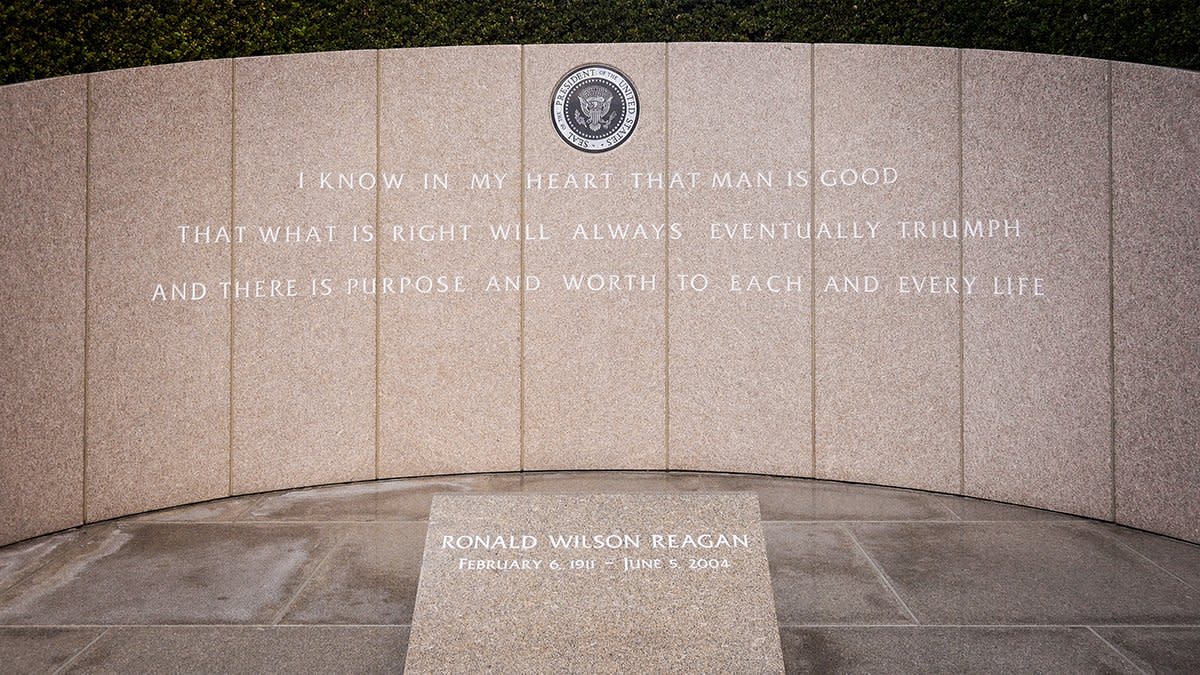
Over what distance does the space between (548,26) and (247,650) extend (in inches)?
221

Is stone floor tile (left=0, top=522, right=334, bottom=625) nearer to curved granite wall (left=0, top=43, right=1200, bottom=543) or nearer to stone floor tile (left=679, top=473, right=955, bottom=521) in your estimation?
curved granite wall (left=0, top=43, right=1200, bottom=543)

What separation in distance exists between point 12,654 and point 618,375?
4.11 m

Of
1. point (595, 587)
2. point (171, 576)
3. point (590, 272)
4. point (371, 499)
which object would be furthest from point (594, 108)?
point (595, 587)

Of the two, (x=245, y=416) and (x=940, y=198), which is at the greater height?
(x=940, y=198)

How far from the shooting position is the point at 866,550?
470 cm

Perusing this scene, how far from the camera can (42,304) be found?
5.44m

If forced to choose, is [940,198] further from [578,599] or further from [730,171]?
[578,599]

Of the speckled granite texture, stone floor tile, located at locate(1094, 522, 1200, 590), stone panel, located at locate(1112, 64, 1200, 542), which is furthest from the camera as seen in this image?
stone panel, located at locate(1112, 64, 1200, 542)

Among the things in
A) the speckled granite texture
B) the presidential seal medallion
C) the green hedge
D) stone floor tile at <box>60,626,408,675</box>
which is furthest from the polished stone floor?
the green hedge

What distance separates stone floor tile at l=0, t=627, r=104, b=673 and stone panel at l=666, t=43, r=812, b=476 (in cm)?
419

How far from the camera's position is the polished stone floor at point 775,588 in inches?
136

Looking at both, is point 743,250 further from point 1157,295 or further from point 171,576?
point 171,576

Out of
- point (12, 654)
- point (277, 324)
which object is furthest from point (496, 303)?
point (12, 654)

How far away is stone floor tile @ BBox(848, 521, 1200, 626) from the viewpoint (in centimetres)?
387
